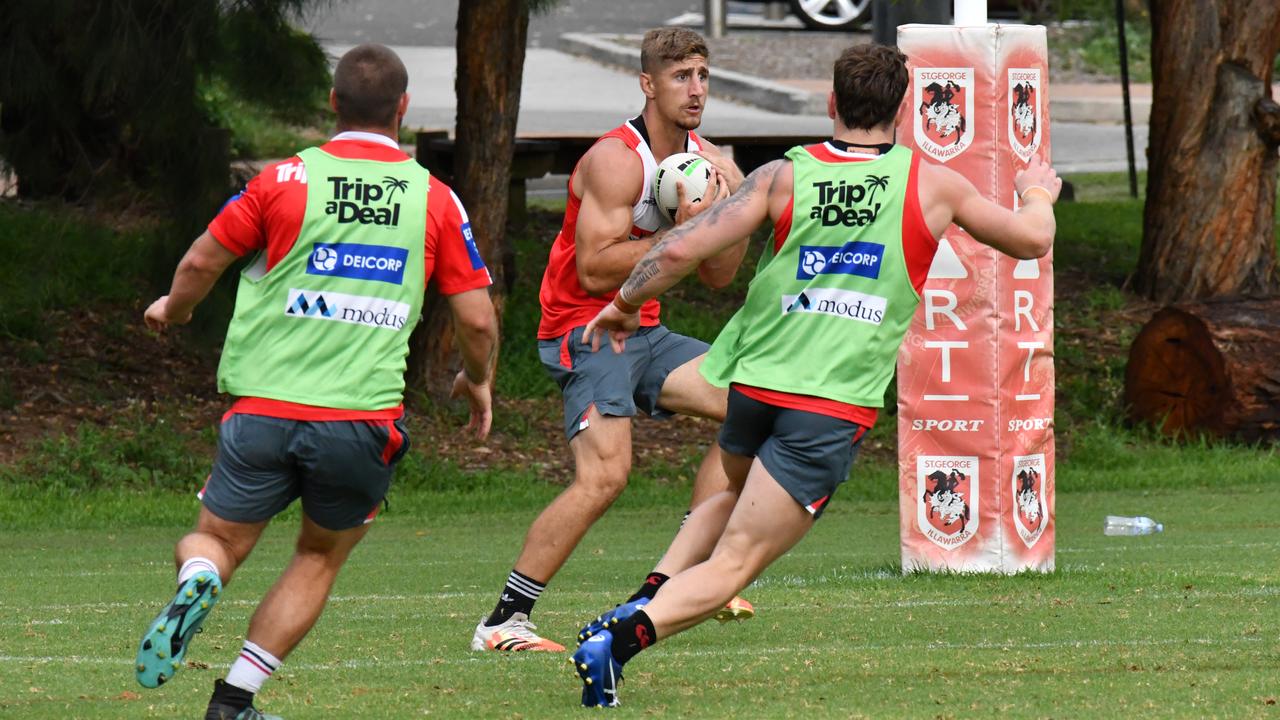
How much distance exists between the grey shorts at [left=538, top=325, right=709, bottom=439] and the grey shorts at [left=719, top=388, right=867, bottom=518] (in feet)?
4.84

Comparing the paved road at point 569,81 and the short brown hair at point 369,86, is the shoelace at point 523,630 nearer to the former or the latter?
the short brown hair at point 369,86

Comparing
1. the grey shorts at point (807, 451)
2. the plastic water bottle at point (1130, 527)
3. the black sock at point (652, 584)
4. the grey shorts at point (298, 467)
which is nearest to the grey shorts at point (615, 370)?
the black sock at point (652, 584)

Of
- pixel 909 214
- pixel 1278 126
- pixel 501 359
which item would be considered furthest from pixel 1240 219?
pixel 909 214

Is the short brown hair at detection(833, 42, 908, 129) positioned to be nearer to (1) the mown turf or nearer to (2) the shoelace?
(1) the mown turf

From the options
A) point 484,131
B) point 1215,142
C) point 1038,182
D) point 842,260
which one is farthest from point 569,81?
point 842,260

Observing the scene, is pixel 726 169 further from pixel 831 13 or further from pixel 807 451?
pixel 831 13

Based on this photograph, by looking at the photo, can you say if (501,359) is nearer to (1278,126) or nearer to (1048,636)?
(1278,126)

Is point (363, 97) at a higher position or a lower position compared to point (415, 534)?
higher

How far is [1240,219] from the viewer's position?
16641 millimetres

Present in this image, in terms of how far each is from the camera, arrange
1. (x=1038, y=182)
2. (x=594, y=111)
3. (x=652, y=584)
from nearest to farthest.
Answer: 1. (x=1038, y=182)
2. (x=652, y=584)
3. (x=594, y=111)

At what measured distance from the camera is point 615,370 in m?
7.52

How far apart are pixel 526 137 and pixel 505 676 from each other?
40.6ft

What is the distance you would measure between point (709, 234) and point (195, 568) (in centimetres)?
188

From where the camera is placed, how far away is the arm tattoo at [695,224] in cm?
610
